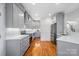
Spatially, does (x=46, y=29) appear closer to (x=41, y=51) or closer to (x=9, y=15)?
(x=41, y=51)

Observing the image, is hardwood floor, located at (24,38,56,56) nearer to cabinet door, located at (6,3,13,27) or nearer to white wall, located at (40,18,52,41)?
cabinet door, located at (6,3,13,27)

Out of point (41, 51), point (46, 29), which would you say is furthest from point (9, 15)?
point (46, 29)

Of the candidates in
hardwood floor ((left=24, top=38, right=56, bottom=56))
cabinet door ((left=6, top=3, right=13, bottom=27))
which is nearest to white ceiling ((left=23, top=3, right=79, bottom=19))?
cabinet door ((left=6, top=3, right=13, bottom=27))

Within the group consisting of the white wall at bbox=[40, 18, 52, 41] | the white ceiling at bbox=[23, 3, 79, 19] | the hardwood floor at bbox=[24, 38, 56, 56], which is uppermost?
the white ceiling at bbox=[23, 3, 79, 19]

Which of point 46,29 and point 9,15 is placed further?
point 46,29

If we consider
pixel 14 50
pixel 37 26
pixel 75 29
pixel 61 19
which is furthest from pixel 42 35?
pixel 14 50

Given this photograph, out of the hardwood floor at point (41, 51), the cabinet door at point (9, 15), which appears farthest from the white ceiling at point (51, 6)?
the hardwood floor at point (41, 51)

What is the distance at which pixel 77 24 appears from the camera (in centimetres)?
550

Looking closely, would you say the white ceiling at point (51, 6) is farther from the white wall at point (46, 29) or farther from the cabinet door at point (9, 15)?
the white wall at point (46, 29)

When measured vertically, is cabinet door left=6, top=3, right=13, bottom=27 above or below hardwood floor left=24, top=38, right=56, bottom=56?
above

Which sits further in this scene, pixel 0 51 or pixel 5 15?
pixel 5 15

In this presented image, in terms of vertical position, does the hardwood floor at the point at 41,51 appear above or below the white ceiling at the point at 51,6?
below

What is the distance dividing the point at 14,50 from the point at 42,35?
6580mm

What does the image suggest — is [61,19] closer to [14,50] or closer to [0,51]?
[14,50]
